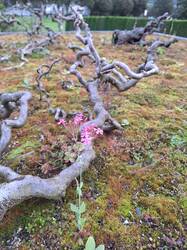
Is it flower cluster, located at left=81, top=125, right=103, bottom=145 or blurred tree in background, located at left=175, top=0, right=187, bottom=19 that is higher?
flower cluster, located at left=81, top=125, right=103, bottom=145

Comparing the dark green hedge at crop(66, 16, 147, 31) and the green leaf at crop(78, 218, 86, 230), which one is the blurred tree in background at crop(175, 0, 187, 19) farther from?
the green leaf at crop(78, 218, 86, 230)

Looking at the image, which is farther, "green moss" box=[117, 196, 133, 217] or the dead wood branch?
the dead wood branch

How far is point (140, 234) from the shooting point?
2.28 metres

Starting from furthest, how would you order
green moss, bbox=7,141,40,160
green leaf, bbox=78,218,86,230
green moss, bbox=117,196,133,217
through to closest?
green moss, bbox=7,141,40,160
green moss, bbox=117,196,133,217
green leaf, bbox=78,218,86,230

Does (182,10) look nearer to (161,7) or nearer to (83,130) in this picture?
(161,7)

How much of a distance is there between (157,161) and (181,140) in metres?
0.62

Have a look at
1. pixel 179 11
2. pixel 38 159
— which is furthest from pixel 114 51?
pixel 179 11

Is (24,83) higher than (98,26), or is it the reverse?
(24,83)

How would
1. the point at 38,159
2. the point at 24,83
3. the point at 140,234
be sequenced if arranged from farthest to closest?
the point at 24,83 < the point at 38,159 < the point at 140,234

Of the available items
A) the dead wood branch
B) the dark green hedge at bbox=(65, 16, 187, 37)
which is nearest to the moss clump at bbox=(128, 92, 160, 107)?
the dead wood branch

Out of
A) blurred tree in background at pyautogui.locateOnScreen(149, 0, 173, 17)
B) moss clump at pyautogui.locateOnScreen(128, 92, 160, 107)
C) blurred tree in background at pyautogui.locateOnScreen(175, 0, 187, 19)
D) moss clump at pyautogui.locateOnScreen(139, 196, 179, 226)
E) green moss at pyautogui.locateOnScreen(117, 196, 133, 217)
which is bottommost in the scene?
blurred tree in background at pyautogui.locateOnScreen(149, 0, 173, 17)

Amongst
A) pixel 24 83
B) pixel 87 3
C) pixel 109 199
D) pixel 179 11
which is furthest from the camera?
pixel 87 3

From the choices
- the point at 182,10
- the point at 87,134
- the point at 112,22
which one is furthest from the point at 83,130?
the point at 182,10

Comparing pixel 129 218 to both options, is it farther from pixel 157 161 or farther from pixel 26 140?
pixel 26 140
